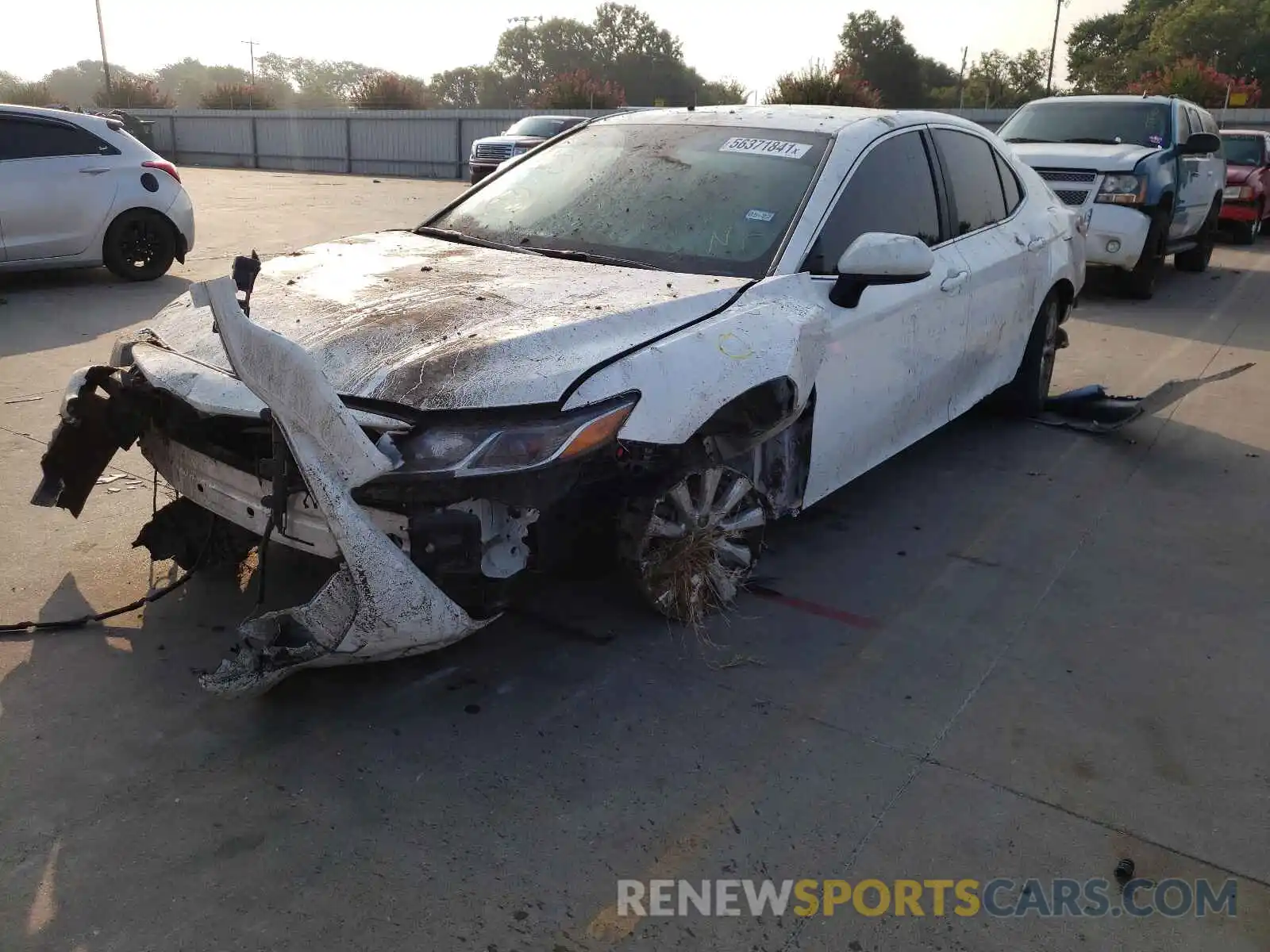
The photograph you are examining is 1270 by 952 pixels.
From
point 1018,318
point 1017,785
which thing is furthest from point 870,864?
point 1018,318

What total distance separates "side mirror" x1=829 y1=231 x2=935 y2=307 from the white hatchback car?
7898 mm

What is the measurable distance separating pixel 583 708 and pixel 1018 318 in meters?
3.55

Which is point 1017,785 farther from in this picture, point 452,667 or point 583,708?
point 452,667

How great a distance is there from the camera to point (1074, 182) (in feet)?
34.1

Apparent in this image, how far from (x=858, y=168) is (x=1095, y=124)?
834 cm

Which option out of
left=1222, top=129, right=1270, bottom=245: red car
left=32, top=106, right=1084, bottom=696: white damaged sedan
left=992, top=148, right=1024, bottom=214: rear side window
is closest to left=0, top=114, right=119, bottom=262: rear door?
left=32, top=106, right=1084, bottom=696: white damaged sedan

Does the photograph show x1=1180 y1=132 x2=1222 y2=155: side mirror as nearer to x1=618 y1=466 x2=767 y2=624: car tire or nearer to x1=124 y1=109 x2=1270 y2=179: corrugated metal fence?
x1=618 y1=466 x2=767 y2=624: car tire

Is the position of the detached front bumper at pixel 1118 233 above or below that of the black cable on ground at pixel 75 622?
above

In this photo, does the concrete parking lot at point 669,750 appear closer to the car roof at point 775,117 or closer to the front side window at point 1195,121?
the car roof at point 775,117

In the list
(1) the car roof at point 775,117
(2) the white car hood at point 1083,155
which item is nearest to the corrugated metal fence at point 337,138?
(2) the white car hood at point 1083,155

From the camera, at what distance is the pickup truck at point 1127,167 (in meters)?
10.3

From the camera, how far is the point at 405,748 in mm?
2996

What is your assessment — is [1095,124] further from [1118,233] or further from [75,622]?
[75,622]

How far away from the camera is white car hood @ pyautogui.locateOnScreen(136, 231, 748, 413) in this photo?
2.91 metres
